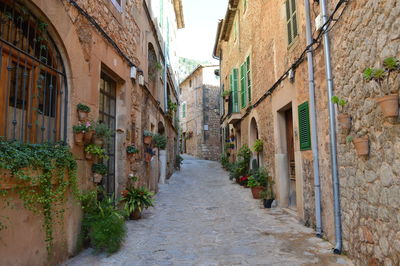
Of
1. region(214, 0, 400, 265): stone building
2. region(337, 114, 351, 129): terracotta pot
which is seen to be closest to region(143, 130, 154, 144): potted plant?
region(214, 0, 400, 265): stone building

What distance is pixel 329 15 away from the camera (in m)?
4.20

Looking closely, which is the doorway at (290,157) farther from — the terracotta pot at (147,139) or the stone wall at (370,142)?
the terracotta pot at (147,139)

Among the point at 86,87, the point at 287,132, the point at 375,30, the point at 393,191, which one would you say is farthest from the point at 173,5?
the point at 393,191

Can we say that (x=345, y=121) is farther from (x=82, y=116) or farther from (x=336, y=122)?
(x=82, y=116)

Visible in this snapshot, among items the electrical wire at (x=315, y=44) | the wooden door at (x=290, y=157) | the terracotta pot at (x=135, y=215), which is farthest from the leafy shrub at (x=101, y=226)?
the wooden door at (x=290, y=157)

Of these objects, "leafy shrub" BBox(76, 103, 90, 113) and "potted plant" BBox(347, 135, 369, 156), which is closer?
"potted plant" BBox(347, 135, 369, 156)

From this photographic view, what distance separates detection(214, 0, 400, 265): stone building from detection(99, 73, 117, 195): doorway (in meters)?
3.59

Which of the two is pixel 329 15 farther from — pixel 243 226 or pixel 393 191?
pixel 243 226

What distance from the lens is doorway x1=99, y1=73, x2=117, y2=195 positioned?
5518 mm

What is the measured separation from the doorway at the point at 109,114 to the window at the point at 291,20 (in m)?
3.73

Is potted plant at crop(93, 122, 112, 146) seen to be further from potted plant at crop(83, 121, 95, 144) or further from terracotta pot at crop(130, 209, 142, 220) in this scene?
terracotta pot at crop(130, 209, 142, 220)

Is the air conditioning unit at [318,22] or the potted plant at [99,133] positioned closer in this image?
the potted plant at [99,133]

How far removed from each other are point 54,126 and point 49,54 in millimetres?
929

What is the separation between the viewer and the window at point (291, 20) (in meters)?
5.87
